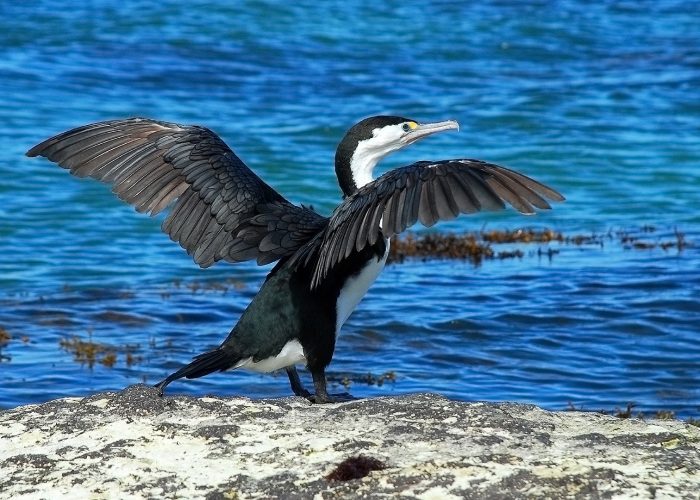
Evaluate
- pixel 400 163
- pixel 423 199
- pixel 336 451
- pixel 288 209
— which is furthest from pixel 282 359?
pixel 400 163

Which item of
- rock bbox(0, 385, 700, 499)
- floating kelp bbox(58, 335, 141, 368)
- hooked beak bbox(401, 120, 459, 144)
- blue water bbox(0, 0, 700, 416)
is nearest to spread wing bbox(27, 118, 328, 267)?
hooked beak bbox(401, 120, 459, 144)

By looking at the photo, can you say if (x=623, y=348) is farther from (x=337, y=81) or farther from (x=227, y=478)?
(x=337, y=81)

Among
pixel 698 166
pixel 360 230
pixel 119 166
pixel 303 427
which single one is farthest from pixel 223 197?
pixel 698 166

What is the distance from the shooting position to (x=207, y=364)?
→ 5668 mm

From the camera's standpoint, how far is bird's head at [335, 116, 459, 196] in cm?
642

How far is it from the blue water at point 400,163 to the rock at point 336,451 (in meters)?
3.93

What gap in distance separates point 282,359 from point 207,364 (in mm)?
472

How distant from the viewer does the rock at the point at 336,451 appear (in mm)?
4410

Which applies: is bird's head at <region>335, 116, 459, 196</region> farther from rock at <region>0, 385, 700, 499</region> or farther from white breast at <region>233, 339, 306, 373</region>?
rock at <region>0, 385, 700, 499</region>

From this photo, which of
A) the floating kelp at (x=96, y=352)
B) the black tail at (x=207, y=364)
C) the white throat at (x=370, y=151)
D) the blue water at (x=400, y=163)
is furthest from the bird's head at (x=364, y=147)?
the floating kelp at (x=96, y=352)

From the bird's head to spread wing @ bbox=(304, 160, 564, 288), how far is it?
2.81 ft

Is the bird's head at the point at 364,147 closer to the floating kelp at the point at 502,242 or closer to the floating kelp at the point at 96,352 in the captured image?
the floating kelp at the point at 96,352

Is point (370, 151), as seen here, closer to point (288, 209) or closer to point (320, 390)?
point (288, 209)

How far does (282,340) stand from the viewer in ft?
19.5
